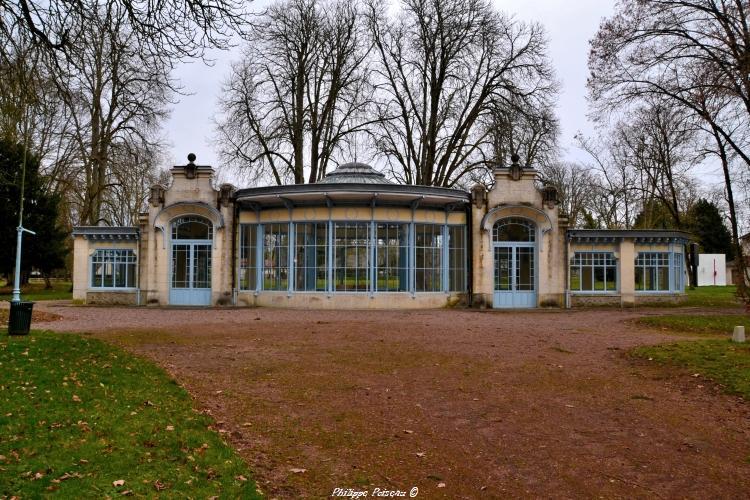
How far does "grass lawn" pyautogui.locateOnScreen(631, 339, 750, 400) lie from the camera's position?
28.5 feet

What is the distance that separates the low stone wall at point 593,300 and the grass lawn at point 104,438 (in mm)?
19108

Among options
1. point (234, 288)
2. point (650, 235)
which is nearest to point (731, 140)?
point (650, 235)

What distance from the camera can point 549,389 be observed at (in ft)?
27.8

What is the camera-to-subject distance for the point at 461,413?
718 centimetres

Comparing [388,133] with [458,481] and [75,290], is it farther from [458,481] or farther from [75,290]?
[458,481]

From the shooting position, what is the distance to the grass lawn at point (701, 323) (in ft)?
49.8

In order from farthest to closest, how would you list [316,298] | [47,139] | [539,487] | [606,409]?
[47,139] < [316,298] < [606,409] < [539,487]

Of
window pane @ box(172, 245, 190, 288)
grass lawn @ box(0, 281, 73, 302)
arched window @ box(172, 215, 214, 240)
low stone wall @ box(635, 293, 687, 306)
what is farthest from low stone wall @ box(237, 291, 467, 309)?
grass lawn @ box(0, 281, 73, 302)

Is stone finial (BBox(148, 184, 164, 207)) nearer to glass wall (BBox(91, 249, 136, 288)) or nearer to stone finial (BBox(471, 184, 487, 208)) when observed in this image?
glass wall (BBox(91, 249, 136, 288))

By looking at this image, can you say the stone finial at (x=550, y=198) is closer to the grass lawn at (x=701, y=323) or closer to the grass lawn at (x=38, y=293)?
the grass lawn at (x=701, y=323)

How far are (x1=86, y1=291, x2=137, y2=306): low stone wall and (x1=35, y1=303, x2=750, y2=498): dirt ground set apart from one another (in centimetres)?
1058

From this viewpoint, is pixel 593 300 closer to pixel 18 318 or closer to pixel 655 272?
pixel 655 272

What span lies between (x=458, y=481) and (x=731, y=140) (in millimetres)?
19652

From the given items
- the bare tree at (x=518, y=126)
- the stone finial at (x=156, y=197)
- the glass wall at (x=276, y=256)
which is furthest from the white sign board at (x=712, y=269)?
the stone finial at (x=156, y=197)
